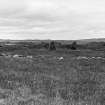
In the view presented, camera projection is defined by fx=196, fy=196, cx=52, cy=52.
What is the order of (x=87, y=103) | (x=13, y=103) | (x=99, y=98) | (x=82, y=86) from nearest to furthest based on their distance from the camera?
(x=13, y=103) < (x=87, y=103) < (x=99, y=98) < (x=82, y=86)

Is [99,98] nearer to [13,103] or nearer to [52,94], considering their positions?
[52,94]

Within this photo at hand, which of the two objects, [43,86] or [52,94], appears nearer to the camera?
[52,94]

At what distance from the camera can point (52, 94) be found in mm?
8078

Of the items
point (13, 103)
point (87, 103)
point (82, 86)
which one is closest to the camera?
point (13, 103)

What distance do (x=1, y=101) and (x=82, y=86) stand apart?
4.44 m

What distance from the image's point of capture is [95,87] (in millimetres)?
9641

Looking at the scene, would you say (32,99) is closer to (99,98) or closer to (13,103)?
(13,103)

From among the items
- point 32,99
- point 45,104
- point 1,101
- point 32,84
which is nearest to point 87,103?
point 45,104

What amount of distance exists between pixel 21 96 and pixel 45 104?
1.46m

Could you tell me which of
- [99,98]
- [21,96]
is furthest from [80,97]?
[21,96]

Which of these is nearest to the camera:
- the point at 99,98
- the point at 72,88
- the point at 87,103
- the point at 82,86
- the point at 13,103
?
the point at 13,103

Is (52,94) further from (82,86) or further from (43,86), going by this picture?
(82,86)

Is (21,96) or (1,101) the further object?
(21,96)

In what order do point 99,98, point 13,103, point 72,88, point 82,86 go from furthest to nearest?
point 82,86 → point 72,88 → point 99,98 → point 13,103
